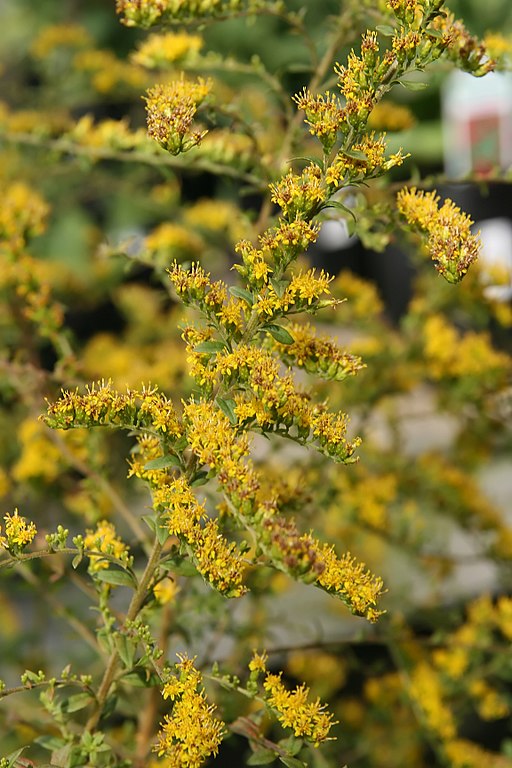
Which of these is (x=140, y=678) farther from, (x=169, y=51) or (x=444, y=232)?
(x=169, y=51)

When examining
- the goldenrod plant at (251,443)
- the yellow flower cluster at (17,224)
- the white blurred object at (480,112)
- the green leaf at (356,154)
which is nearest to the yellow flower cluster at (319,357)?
the goldenrod plant at (251,443)

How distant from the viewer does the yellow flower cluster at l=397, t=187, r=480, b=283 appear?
0.45 meters

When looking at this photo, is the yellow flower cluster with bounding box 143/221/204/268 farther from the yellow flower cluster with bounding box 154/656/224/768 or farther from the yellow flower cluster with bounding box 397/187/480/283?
the yellow flower cluster with bounding box 154/656/224/768

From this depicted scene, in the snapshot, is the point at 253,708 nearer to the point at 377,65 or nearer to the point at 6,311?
the point at 6,311

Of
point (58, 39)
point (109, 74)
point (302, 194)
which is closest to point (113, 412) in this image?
point (302, 194)

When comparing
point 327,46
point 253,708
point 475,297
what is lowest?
point 253,708

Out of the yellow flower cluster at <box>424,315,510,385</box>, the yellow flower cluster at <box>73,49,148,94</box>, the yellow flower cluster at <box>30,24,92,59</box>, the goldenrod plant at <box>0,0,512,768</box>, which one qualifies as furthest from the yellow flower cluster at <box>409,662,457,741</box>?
the yellow flower cluster at <box>30,24,92,59</box>

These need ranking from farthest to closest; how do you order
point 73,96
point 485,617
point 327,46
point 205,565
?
1. point 73,96
2. point 485,617
3. point 327,46
4. point 205,565

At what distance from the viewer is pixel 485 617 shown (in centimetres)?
82

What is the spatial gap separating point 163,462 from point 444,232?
19cm

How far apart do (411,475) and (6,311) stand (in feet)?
1.54

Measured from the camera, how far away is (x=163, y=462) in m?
0.44

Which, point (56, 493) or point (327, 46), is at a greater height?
point (327, 46)

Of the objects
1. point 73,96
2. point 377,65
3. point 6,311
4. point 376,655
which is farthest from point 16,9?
point 377,65
